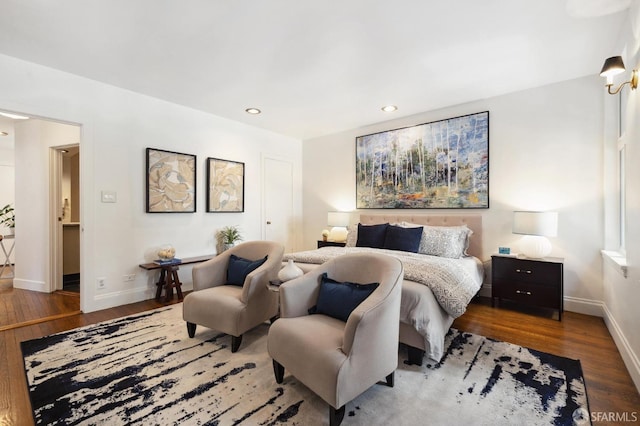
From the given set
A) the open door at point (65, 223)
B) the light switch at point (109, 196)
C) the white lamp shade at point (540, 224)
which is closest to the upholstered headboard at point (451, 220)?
the white lamp shade at point (540, 224)

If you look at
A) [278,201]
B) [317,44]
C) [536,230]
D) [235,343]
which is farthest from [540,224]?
[278,201]

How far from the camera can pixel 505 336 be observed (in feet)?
8.87

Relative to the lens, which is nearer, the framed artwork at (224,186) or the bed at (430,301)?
the bed at (430,301)

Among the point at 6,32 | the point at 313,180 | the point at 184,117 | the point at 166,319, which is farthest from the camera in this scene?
the point at 313,180

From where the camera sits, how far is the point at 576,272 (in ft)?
10.8

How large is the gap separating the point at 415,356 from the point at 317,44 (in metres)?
2.70

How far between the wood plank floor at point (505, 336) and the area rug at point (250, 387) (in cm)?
8

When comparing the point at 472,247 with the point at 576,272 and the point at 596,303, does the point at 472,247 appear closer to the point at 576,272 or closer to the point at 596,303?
the point at 576,272

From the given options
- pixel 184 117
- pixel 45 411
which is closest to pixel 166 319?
pixel 45 411

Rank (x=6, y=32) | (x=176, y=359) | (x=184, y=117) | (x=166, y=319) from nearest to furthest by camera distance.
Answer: (x=176, y=359)
(x=6, y=32)
(x=166, y=319)
(x=184, y=117)

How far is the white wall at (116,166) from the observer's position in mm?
3074

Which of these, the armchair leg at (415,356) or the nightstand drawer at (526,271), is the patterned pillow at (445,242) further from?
the armchair leg at (415,356)

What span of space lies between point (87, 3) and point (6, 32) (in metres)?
1.03

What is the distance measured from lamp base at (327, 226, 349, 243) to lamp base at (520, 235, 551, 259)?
8.06 feet
